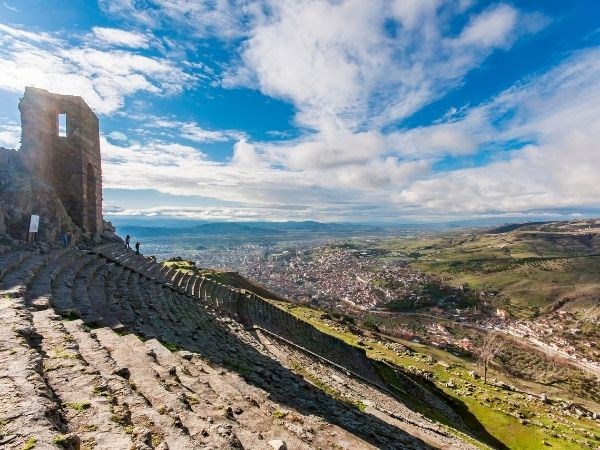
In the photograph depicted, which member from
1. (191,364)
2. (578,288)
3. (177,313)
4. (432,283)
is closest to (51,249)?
(177,313)

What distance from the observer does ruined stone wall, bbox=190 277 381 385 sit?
28.3m

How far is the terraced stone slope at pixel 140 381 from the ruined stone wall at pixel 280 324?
7800mm

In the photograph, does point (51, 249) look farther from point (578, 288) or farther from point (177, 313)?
point (578, 288)

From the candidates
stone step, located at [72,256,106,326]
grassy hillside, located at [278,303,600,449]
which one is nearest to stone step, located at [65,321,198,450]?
stone step, located at [72,256,106,326]

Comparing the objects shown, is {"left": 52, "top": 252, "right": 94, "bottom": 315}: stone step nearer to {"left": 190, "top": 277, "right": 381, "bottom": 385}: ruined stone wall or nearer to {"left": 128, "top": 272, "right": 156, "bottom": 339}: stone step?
{"left": 128, "top": 272, "right": 156, "bottom": 339}: stone step

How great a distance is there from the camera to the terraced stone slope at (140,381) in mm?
5402

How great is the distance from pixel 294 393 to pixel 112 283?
1277 cm

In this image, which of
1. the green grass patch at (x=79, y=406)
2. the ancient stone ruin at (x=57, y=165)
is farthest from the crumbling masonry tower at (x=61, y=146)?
the green grass patch at (x=79, y=406)

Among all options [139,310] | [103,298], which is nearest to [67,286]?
[103,298]

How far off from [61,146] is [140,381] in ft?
117

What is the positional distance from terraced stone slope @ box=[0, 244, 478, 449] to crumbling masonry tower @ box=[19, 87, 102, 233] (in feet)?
52.4

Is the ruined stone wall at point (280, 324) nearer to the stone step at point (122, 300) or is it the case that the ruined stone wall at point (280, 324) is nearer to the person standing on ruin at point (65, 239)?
the stone step at point (122, 300)

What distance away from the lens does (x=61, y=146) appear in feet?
115

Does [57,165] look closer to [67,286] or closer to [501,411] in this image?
[67,286]
